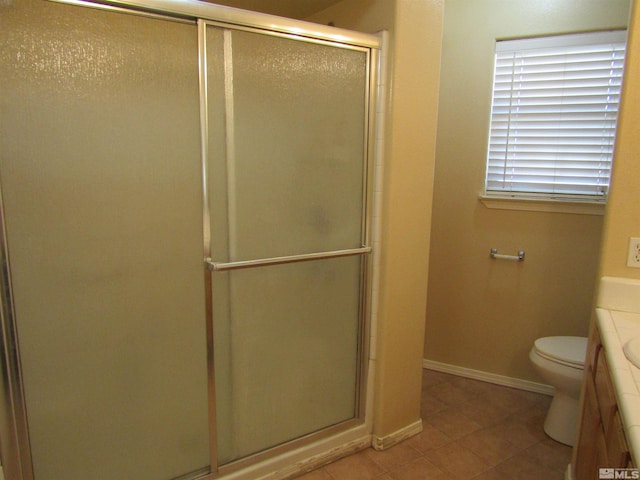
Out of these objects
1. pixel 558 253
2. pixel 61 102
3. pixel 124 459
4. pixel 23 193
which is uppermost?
pixel 61 102

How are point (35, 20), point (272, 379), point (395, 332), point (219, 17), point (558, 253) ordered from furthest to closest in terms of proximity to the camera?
point (558, 253)
point (395, 332)
point (272, 379)
point (219, 17)
point (35, 20)

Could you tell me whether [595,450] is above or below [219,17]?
below

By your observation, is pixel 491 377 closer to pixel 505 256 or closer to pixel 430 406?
pixel 430 406

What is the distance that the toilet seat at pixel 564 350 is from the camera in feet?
6.91

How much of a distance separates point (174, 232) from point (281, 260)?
0.41m

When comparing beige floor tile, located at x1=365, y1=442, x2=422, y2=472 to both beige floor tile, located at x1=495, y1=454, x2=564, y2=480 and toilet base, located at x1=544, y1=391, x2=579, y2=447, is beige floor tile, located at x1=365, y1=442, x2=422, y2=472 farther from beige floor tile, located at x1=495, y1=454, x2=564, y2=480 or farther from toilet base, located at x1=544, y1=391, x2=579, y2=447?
toilet base, located at x1=544, y1=391, x2=579, y2=447

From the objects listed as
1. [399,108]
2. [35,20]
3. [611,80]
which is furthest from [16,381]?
[611,80]

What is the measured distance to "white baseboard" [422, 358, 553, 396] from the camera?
105 inches

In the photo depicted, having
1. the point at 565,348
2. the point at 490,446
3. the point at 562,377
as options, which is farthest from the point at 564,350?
the point at 490,446

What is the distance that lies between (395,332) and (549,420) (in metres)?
0.96

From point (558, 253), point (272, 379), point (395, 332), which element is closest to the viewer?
point (272, 379)

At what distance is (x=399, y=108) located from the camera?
1.87 meters

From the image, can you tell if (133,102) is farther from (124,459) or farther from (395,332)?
(395,332)

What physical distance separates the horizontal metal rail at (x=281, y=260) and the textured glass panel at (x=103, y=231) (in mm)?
70
